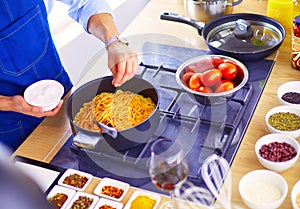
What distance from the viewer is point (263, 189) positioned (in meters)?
1.06

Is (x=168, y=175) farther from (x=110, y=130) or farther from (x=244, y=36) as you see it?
(x=244, y=36)

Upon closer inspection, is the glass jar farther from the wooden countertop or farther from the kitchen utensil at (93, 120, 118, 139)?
the kitchen utensil at (93, 120, 118, 139)

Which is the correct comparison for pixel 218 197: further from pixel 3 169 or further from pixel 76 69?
pixel 76 69

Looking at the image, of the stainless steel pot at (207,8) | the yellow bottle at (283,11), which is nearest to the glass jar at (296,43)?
the yellow bottle at (283,11)

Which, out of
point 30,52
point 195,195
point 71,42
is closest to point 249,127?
point 195,195

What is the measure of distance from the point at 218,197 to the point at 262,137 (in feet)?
0.82

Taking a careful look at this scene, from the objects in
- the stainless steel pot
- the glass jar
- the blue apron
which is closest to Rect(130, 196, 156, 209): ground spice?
the blue apron

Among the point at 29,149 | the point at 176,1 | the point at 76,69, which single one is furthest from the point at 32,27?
the point at 76,69

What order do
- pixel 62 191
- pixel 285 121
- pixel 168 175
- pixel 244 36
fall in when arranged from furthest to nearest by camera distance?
pixel 244 36
pixel 285 121
pixel 62 191
pixel 168 175

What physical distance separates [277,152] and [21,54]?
3.08 ft

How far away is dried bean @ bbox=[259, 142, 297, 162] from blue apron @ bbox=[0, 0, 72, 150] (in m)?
0.87

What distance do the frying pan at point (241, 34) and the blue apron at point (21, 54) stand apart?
533 millimetres

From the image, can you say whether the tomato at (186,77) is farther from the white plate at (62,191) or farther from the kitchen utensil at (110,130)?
the white plate at (62,191)

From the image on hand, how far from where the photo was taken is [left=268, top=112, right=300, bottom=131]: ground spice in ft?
4.08
